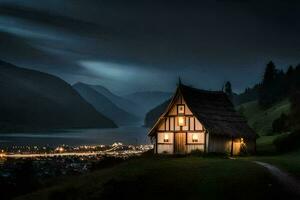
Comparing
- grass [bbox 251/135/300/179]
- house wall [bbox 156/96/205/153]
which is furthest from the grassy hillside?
house wall [bbox 156/96/205/153]

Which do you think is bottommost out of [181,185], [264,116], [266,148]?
[181,185]

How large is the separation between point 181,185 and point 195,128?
27.0m

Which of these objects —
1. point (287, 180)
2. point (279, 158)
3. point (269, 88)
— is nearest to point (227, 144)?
point (279, 158)

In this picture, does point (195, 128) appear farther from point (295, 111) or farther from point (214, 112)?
point (295, 111)

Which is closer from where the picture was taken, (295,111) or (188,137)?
(188,137)

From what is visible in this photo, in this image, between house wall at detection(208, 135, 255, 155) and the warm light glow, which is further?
the warm light glow

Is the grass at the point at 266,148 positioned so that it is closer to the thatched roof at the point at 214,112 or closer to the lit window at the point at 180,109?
the thatched roof at the point at 214,112

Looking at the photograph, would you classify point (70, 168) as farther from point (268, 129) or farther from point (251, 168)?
point (268, 129)

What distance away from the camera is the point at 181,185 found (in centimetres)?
4119

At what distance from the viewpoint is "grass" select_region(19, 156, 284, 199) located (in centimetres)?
3869

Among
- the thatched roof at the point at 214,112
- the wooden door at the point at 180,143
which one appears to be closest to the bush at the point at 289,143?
the thatched roof at the point at 214,112

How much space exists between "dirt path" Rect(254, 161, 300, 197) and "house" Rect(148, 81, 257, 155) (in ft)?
68.9

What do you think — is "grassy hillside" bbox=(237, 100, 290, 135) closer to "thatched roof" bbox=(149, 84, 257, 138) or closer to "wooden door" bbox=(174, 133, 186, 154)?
"thatched roof" bbox=(149, 84, 257, 138)

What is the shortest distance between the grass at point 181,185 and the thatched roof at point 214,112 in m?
19.9
